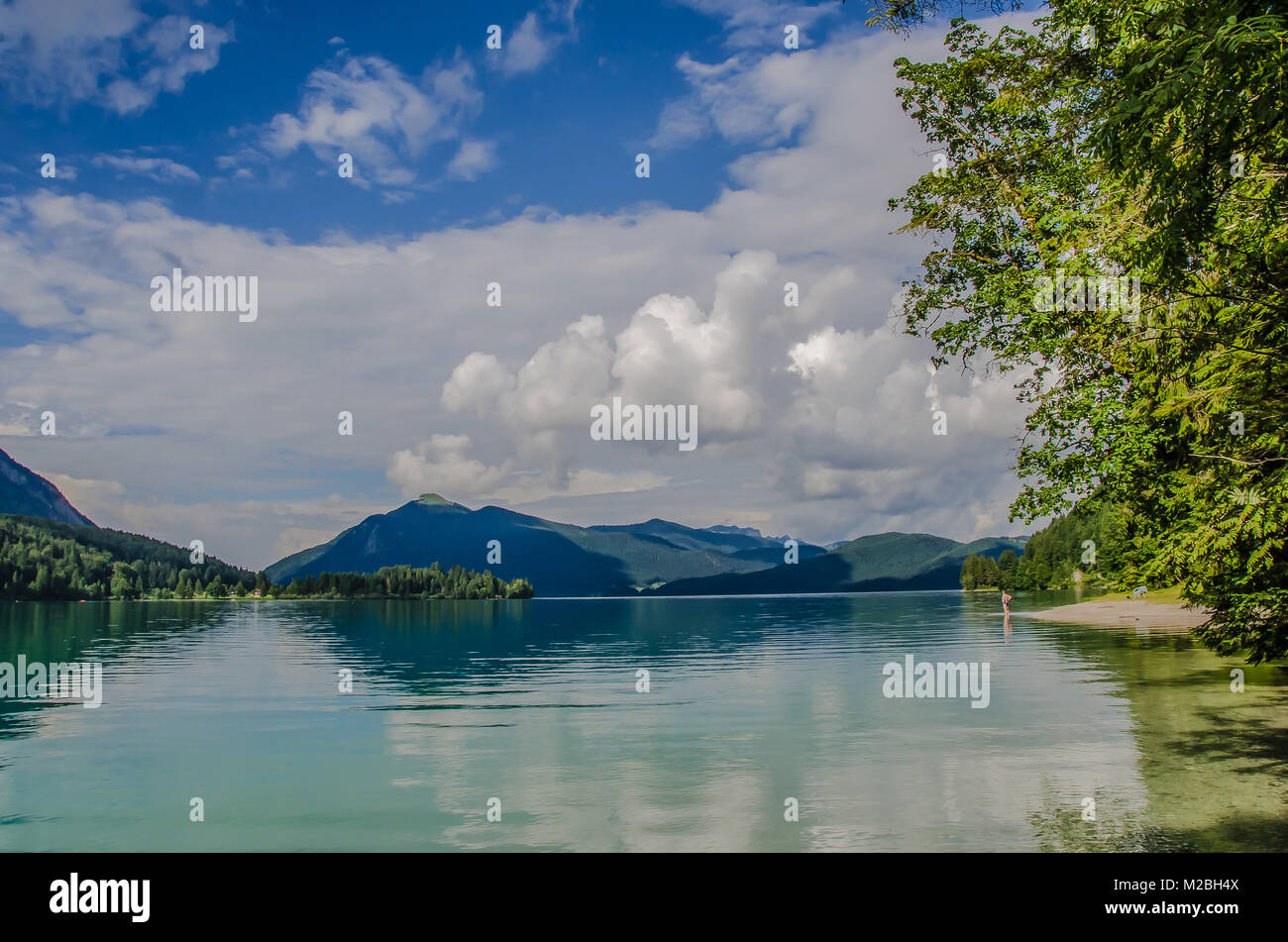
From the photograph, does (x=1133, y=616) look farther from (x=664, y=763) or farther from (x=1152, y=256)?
(x=1152, y=256)

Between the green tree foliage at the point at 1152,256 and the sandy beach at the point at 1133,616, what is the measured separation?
141ft

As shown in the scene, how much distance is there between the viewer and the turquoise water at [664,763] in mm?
15594

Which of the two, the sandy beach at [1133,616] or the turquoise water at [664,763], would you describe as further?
the sandy beach at [1133,616]

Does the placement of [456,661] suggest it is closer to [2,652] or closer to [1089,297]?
[2,652]

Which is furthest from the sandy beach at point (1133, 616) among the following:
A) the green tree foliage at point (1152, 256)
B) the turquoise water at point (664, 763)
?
the green tree foliage at point (1152, 256)

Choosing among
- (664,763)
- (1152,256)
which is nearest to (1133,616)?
(664,763)

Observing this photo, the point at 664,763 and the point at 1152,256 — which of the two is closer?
the point at 1152,256

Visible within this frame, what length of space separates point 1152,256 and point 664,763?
1540 centimetres

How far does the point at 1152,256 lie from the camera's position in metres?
11.9

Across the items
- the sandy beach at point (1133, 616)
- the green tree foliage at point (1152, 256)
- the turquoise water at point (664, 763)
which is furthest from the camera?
the sandy beach at point (1133, 616)

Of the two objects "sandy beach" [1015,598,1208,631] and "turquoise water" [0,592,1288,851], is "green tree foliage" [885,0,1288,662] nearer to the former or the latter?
"turquoise water" [0,592,1288,851]

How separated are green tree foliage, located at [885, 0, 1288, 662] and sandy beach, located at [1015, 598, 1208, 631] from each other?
141 feet

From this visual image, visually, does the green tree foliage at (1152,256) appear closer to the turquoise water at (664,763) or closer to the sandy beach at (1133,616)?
the turquoise water at (664,763)
